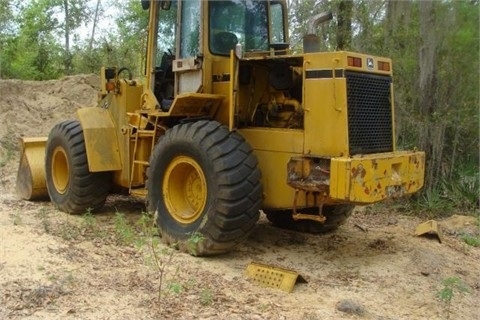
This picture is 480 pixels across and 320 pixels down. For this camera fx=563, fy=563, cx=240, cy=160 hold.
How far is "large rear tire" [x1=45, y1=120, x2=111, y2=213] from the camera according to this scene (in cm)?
675

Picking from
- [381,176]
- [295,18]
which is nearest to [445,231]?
[381,176]

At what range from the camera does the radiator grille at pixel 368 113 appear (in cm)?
496

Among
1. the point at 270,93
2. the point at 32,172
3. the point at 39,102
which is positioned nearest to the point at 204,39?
the point at 270,93

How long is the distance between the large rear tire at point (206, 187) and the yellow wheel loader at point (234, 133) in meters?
0.01

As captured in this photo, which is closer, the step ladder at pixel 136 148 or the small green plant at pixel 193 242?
the small green plant at pixel 193 242

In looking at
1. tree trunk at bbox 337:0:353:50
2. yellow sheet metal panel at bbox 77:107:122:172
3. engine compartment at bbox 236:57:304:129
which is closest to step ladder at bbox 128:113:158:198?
yellow sheet metal panel at bbox 77:107:122:172

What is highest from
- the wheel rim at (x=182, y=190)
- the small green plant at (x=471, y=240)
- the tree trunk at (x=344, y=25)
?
the tree trunk at (x=344, y=25)

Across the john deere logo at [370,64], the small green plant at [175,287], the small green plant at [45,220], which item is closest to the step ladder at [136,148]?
the small green plant at [45,220]

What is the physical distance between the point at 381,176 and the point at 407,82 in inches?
159

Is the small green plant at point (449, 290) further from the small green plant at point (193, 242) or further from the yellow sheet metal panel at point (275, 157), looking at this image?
the small green plant at point (193, 242)

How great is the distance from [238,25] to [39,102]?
938 cm

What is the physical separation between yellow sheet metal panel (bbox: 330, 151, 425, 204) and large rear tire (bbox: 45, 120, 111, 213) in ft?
10.8

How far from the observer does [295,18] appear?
10.5 meters

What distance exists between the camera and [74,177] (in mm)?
6746
